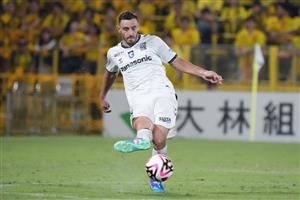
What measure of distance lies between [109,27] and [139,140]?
667 inches

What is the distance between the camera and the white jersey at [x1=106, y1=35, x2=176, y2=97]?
39.9 feet

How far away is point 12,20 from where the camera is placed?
94.3 ft

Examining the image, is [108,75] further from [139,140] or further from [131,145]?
[131,145]

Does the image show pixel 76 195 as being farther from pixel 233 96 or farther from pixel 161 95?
pixel 233 96

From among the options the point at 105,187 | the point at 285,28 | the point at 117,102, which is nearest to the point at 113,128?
the point at 117,102

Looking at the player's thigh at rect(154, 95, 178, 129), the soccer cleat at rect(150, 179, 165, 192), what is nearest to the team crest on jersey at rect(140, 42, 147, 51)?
the player's thigh at rect(154, 95, 178, 129)

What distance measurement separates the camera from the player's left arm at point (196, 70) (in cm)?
1106

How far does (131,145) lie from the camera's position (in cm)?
1096

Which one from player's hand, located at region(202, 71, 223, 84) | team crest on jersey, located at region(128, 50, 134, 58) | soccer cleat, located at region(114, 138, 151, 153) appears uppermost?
team crest on jersey, located at region(128, 50, 134, 58)

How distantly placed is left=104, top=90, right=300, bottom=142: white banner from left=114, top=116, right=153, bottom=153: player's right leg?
547 inches

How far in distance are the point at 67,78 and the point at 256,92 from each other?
17.0ft

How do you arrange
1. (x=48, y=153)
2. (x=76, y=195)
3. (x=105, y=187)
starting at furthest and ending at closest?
(x=48, y=153) → (x=105, y=187) → (x=76, y=195)

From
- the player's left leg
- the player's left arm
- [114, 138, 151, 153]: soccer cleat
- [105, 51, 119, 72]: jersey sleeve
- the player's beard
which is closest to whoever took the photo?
[114, 138, 151, 153]: soccer cleat

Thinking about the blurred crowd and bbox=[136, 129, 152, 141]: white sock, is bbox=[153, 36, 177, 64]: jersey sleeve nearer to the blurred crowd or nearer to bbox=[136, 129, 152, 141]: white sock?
bbox=[136, 129, 152, 141]: white sock
